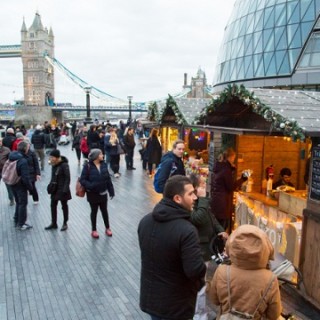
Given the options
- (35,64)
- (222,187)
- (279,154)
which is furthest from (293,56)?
(35,64)

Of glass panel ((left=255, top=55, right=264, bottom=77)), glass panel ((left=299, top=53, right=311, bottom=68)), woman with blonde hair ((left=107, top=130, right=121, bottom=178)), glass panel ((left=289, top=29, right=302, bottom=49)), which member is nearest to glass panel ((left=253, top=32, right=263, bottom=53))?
glass panel ((left=255, top=55, right=264, bottom=77))

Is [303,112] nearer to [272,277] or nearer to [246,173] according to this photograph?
[246,173]

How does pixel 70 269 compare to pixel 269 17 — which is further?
pixel 269 17

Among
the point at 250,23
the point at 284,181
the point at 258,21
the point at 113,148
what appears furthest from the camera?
the point at 250,23

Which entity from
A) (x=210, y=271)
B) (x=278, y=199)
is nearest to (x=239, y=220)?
(x=278, y=199)

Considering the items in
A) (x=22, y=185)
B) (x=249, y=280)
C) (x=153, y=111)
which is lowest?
(x=22, y=185)

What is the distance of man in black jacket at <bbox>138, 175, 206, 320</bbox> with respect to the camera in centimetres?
292

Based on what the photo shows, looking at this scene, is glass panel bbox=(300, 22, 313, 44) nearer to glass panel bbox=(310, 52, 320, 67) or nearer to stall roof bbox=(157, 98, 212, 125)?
glass panel bbox=(310, 52, 320, 67)

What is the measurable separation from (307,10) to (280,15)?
267 cm

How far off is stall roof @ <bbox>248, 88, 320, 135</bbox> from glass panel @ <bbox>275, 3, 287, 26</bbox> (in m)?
24.8

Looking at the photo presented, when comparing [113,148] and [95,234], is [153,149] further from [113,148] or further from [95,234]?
[95,234]

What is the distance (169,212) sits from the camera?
9.88 feet

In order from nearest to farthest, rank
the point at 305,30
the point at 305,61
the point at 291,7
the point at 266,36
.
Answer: the point at 305,61, the point at 305,30, the point at 291,7, the point at 266,36

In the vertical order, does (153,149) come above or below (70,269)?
above
